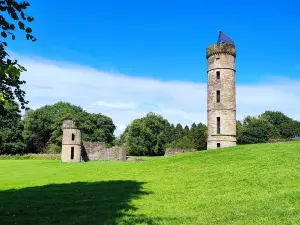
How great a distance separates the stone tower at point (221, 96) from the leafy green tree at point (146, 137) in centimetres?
4863

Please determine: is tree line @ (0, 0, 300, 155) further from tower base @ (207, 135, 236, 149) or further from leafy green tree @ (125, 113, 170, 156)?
tower base @ (207, 135, 236, 149)

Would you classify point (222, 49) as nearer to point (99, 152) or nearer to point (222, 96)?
point (222, 96)

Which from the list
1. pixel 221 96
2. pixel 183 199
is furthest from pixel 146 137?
pixel 183 199

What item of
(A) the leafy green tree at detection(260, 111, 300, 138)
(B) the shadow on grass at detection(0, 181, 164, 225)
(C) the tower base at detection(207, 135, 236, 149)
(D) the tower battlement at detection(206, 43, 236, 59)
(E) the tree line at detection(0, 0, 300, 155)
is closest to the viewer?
(B) the shadow on grass at detection(0, 181, 164, 225)

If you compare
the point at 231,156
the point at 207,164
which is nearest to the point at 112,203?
the point at 207,164

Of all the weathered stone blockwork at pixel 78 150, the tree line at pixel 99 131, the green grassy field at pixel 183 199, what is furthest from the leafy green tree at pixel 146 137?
the green grassy field at pixel 183 199

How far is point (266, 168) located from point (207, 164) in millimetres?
6799

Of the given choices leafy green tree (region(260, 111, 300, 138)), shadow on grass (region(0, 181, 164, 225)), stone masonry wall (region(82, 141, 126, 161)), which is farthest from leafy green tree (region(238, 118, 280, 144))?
shadow on grass (region(0, 181, 164, 225))

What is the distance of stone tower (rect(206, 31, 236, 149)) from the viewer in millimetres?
41031

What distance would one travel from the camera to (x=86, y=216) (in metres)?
11.7

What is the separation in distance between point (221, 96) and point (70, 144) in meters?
21.7

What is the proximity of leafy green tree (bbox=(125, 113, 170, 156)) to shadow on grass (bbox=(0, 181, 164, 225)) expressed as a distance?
69502 millimetres

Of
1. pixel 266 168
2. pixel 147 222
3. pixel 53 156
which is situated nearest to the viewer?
pixel 147 222

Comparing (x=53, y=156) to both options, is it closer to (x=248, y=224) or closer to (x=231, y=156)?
(x=231, y=156)
